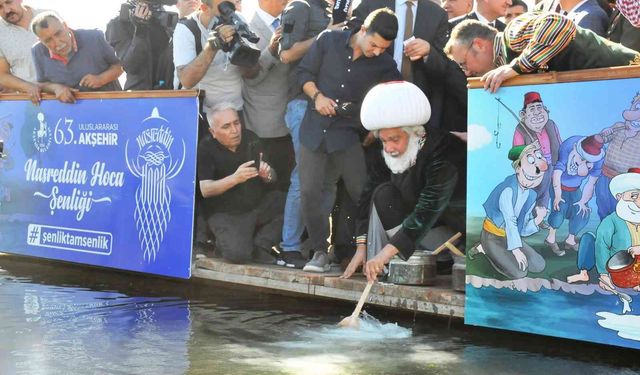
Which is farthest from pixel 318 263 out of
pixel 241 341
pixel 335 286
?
pixel 241 341

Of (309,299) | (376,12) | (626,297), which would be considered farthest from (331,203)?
(626,297)

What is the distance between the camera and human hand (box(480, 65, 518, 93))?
514 centimetres

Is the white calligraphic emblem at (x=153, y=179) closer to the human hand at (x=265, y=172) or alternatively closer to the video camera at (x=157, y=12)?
the human hand at (x=265, y=172)

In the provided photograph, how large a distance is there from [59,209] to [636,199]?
5200 millimetres

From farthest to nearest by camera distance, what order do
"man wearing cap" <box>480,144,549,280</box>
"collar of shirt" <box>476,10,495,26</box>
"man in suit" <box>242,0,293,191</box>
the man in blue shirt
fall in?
the man in blue shirt → "man in suit" <box>242,0,293,191</box> → "collar of shirt" <box>476,10,495,26</box> → "man wearing cap" <box>480,144,549,280</box>

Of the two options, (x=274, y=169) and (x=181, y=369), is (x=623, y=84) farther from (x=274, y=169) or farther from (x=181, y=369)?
(x=274, y=169)

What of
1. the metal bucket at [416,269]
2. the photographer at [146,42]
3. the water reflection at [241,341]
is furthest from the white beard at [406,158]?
the photographer at [146,42]

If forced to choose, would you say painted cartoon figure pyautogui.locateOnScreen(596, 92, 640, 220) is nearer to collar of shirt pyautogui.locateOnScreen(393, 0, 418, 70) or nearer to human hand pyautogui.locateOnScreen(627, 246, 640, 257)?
human hand pyautogui.locateOnScreen(627, 246, 640, 257)

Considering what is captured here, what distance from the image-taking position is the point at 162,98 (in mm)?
7219

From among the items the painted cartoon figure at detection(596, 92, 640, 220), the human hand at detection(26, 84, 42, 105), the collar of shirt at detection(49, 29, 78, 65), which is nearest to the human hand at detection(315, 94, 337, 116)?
the painted cartoon figure at detection(596, 92, 640, 220)

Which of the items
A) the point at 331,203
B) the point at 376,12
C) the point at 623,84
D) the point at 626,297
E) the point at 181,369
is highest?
the point at 376,12

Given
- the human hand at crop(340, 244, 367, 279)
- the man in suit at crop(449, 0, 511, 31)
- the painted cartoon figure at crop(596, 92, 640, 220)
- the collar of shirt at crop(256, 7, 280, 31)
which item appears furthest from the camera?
the collar of shirt at crop(256, 7, 280, 31)

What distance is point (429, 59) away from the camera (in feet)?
20.9

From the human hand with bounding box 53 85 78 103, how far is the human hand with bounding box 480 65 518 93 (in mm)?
4088
